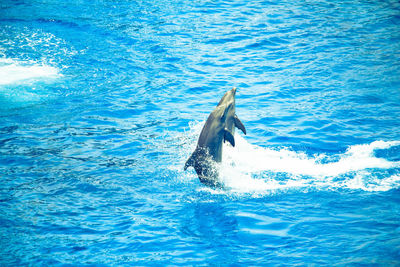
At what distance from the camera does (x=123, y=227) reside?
8.52 m

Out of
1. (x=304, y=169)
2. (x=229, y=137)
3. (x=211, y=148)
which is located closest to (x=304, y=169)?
(x=304, y=169)

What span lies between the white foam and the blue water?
0.30ft

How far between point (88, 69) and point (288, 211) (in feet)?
36.7

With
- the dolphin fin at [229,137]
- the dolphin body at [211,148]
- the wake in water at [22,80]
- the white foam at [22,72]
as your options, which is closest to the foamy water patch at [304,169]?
the dolphin body at [211,148]

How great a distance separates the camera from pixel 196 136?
1236cm

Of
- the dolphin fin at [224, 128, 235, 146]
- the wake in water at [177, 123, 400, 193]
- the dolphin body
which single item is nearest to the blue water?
the wake in water at [177, 123, 400, 193]

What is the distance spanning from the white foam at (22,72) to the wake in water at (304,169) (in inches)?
313

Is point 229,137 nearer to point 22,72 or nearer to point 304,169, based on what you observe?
point 304,169

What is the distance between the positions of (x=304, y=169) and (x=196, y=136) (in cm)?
337

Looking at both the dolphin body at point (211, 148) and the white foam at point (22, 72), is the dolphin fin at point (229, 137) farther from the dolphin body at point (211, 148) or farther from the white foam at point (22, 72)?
the white foam at point (22, 72)

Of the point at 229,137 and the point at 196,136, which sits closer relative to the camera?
the point at 229,137

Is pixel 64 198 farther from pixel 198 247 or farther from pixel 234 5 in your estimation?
pixel 234 5

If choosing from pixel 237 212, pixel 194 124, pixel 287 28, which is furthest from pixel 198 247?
pixel 287 28

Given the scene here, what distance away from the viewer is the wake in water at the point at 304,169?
9820mm
